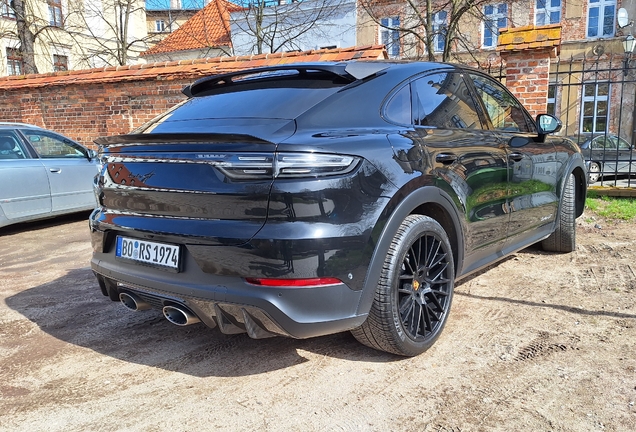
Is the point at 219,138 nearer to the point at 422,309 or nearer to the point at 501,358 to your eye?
the point at 422,309

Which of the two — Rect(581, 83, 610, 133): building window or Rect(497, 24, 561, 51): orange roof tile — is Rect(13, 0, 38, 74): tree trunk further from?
Rect(581, 83, 610, 133): building window

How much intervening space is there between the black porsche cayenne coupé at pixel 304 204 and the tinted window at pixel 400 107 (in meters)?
0.01

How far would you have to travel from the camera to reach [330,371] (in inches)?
108

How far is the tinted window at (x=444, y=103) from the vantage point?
308 cm

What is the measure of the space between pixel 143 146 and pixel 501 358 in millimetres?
2229

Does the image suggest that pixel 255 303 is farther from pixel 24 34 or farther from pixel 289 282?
pixel 24 34

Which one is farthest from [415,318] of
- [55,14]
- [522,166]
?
[55,14]

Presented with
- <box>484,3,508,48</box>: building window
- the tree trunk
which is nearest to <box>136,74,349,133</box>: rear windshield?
the tree trunk

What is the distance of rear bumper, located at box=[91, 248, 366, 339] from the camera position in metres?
2.32

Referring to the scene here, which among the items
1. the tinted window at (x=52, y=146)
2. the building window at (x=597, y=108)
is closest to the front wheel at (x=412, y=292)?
the tinted window at (x=52, y=146)

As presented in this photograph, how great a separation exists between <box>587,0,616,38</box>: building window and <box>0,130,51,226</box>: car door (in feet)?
84.6

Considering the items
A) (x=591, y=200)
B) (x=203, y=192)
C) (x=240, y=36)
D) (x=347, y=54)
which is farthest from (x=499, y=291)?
(x=240, y=36)

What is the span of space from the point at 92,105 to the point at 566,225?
8901 mm

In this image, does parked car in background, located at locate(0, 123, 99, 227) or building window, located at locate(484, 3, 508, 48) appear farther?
building window, located at locate(484, 3, 508, 48)
